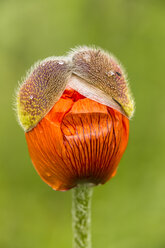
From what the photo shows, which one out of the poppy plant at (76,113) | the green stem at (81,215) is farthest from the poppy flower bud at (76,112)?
the green stem at (81,215)

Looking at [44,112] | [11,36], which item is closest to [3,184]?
[11,36]

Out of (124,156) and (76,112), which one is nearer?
(76,112)

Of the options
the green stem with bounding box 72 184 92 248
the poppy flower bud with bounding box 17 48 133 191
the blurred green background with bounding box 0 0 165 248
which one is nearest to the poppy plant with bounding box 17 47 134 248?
Result: the poppy flower bud with bounding box 17 48 133 191

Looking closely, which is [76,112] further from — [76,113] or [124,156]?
[124,156]

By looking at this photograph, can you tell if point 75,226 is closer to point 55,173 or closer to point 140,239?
point 55,173

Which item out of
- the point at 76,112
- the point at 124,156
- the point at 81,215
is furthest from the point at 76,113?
the point at 124,156

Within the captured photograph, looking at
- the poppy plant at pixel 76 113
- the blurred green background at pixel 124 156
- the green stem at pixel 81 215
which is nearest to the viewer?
the poppy plant at pixel 76 113

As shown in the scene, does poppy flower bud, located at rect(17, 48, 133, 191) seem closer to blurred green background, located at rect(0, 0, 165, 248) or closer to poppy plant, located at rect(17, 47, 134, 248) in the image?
poppy plant, located at rect(17, 47, 134, 248)

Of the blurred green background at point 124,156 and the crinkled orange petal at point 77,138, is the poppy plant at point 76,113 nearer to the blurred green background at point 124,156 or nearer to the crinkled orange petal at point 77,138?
the crinkled orange petal at point 77,138
